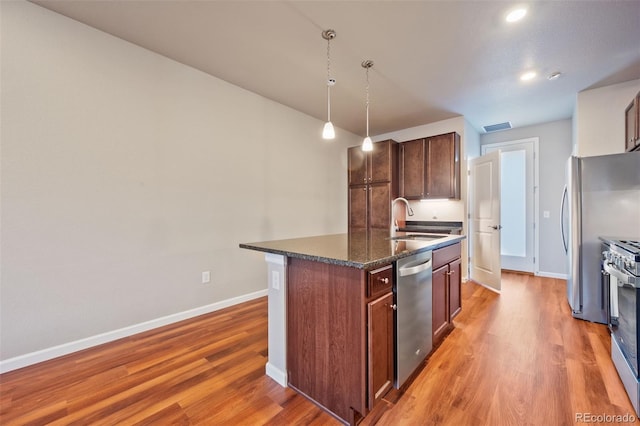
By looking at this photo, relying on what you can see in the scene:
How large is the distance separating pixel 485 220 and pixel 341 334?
146 inches

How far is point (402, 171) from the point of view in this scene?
4.78m

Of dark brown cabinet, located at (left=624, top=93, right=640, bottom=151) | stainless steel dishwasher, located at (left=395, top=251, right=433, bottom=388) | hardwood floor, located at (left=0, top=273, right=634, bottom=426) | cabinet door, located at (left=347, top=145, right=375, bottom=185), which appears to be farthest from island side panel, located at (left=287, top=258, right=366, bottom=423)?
cabinet door, located at (left=347, top=145, right=375, bottom=185)

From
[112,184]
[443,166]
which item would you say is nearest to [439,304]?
[443,166]

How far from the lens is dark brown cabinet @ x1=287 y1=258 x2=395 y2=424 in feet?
4.63

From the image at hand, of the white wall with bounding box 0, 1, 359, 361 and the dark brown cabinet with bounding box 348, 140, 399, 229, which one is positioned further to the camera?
the dark brown cabinet with bounding box 348, 140, 399, 229

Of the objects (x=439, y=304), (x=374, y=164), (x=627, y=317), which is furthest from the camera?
(x=374, y=164)

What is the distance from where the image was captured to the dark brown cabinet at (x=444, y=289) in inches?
86.8

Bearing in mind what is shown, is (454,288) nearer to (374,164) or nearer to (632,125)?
(632,125)

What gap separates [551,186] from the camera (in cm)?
458

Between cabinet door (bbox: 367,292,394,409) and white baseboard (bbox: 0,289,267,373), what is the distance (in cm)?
222

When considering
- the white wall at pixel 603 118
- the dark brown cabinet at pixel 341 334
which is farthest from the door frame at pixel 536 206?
the dark brown cabinet at pixel 341 334

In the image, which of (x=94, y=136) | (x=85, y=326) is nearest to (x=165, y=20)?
(x=94, y=136)

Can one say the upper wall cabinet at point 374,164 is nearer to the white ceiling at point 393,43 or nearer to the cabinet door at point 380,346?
the white ceiling at point 393,43

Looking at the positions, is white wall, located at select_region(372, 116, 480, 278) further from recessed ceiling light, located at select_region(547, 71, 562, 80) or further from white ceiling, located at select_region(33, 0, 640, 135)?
recessed ceiling light, located at select_region(547, 71, 562, 80)
